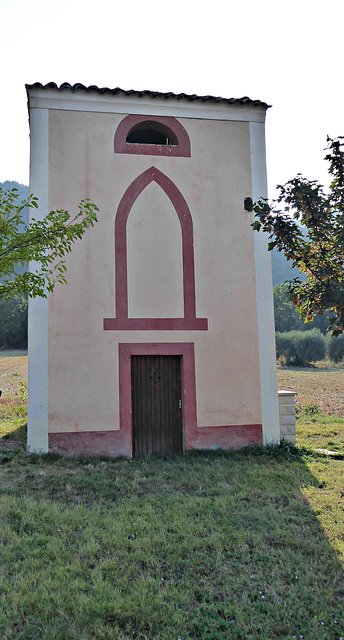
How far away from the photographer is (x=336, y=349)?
4122 cm

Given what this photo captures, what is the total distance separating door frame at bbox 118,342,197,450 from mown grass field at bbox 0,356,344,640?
91cm

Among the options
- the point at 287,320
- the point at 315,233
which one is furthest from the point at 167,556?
the point at 287,320

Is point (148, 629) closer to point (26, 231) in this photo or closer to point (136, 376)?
point (26, 231)

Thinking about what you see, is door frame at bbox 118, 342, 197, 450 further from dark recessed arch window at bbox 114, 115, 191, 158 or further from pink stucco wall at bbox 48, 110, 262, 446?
dark recessed arch window at bbox 114, 115, 191, 158

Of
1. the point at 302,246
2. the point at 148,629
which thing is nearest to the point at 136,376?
the point at 302,246

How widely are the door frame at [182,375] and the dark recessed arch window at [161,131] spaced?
12.7 feet

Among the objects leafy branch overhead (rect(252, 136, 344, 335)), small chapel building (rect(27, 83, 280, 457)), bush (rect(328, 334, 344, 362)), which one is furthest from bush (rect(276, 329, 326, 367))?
leafy branch overhead (rect(252, 136, 344, 335))

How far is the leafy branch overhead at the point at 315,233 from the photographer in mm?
4535

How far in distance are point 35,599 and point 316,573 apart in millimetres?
2579

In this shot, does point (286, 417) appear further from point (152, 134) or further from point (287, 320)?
point (287, 320)

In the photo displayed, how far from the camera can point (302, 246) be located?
490 centimetres

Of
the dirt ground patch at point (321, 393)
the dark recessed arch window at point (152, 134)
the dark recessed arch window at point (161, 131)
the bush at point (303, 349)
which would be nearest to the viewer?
the dark recessed arch window at point (161, 131)

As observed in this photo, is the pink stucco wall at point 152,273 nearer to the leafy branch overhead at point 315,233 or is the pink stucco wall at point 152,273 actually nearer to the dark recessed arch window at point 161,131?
the dark recessed arch window at point 161,131

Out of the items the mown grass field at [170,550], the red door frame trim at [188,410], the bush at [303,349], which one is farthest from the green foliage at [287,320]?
the mown grass field at [170,550]
